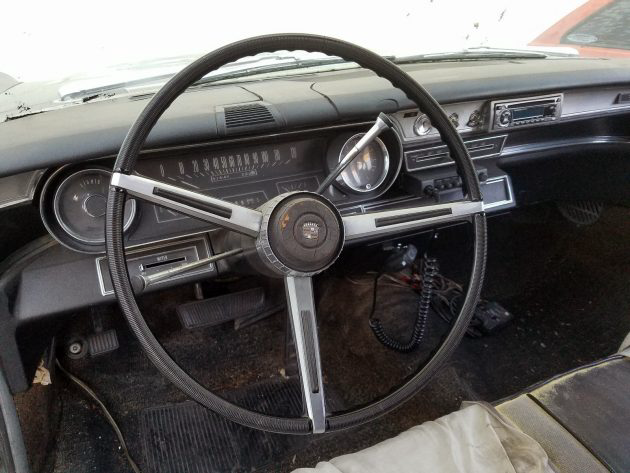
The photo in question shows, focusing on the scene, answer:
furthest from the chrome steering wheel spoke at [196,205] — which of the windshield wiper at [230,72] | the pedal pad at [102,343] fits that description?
the pedal pad at [102,343]

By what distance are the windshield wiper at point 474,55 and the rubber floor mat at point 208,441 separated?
1365mm

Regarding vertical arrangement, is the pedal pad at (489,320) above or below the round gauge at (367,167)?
below

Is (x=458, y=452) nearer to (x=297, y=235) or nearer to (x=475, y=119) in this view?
(x=297, y=235)

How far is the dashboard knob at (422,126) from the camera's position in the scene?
1553 mm

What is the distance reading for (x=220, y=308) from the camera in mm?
1921

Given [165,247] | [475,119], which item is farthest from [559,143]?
[165,247]

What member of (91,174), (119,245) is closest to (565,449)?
(119,245)

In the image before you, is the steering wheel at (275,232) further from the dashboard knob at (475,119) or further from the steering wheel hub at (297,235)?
the dashboard knob at (475,119)

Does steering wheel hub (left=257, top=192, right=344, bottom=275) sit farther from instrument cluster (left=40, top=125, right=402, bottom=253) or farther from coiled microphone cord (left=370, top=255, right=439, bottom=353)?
coiled microphone cord (left=370, top=255, right=439, bottom=353)

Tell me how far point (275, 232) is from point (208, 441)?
1.16 metres

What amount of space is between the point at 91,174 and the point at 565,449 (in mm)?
1204

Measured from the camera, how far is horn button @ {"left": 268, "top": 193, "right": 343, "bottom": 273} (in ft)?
3.26

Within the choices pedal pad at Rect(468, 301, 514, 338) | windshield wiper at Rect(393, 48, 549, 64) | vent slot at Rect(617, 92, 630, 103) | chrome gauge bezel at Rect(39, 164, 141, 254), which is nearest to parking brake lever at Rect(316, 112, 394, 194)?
chrome gauge bezel at Rect(39, 164, 141, 254)

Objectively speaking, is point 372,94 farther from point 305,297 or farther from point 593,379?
point 593,379
